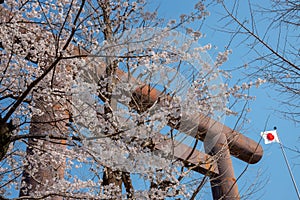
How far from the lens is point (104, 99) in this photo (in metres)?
3.79

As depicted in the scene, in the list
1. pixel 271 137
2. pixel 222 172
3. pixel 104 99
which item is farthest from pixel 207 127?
pixel 271 137

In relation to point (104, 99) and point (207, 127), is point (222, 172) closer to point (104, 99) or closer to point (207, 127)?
point (207, 127)

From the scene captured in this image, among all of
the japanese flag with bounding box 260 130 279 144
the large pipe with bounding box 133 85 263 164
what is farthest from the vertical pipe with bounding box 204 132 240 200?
the japanese flag with bounding box 260 130 279 144

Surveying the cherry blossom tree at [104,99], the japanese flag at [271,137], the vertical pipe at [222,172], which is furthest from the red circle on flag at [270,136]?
the cherry blossom tree at [104,99]

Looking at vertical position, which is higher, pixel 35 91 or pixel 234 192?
pixel 35 91

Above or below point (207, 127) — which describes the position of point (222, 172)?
below

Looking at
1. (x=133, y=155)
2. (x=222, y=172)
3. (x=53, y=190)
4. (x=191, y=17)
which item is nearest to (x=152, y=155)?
(x=133, y=155)

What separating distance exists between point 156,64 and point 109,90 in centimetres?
66

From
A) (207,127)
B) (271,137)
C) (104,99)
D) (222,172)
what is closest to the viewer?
(104,99)

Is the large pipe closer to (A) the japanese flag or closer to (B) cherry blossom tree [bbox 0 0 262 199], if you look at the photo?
(B) cherry blossom tree [bbox 0 0 262 199]

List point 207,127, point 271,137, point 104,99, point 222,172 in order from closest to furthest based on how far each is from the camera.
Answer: point 104,99 < point 207,127 < point 222,172 < point 271,137

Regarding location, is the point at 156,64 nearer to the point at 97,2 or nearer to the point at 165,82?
the point at 165,82

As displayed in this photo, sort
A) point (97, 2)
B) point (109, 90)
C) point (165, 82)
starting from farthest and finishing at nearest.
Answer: point (97, 2) → point (165, 82) → point (109, 90)

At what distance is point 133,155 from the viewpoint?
129 inches
